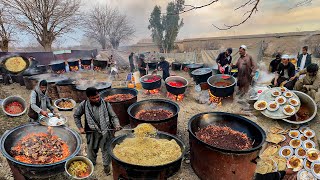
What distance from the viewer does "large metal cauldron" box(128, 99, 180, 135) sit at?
602cm

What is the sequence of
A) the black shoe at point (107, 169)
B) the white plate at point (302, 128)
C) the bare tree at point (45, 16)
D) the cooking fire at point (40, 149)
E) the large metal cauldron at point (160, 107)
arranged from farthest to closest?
the bare tree at point (45, 16), the white plate at point (302, 128), the large metal cauldron at point (160, 107), the black shoe at point (107, 169), the cooking fire at point (40, 149)

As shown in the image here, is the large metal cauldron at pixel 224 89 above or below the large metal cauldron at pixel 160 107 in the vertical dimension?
above

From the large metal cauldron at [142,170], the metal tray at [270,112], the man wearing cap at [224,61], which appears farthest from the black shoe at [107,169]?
the man wearing cap at [224,61]

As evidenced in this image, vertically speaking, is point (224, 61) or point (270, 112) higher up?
point (224, 61)

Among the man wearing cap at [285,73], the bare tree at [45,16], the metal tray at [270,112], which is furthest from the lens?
the bare tree at [45,16]

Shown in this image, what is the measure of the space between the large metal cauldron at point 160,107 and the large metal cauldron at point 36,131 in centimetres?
200

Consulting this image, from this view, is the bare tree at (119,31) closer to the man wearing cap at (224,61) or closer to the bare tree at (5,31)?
the bare tree at (5,31)

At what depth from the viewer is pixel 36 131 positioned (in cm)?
479

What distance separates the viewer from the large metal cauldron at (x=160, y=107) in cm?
602

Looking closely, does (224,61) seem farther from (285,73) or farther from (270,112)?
(270,112)

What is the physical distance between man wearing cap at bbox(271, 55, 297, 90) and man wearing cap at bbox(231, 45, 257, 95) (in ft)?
3.66

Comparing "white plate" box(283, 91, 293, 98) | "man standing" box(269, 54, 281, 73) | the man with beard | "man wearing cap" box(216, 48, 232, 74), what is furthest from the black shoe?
"man standing" box(269, 54, 281, 73)

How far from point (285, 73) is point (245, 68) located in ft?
5.69

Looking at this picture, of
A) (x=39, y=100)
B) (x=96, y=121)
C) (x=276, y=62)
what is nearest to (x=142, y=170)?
(x=96, y=121)
